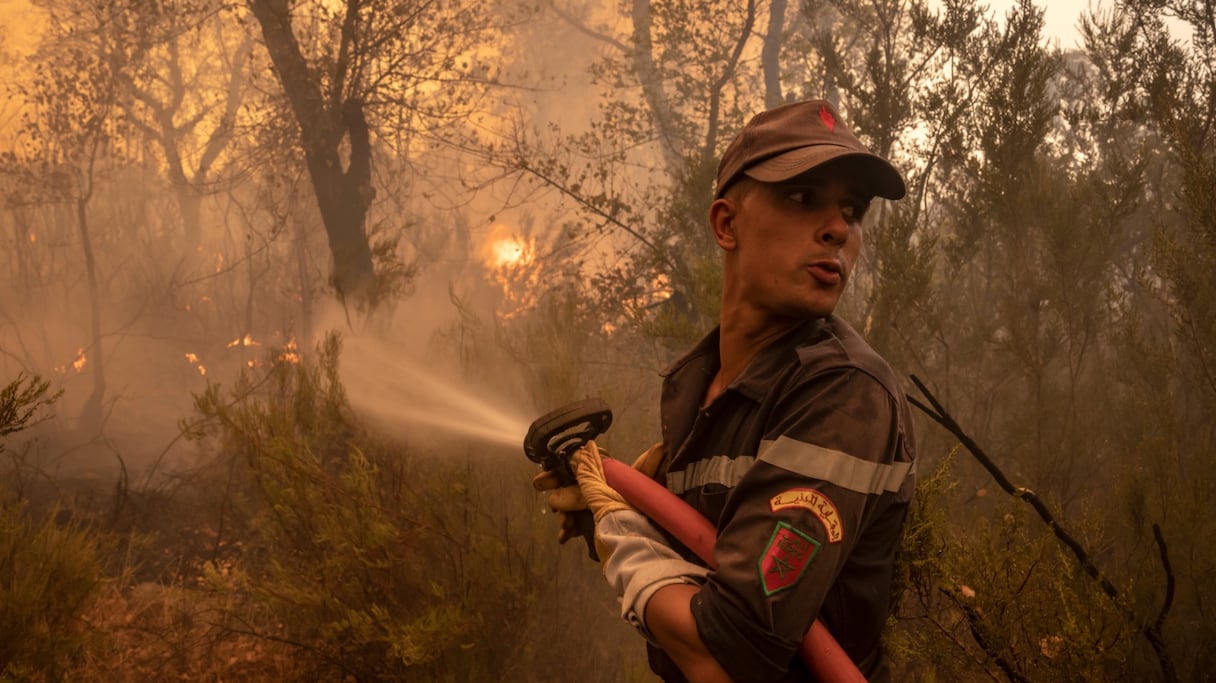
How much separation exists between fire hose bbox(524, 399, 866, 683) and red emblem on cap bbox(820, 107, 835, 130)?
883 millimetres

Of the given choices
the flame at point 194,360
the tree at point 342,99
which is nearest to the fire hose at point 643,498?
the tree at point 342,99

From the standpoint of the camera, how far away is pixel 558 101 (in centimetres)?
3659

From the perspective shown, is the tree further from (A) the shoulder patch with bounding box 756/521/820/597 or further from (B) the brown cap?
(A) the shoulder patch with bounding box 756/521/820/597

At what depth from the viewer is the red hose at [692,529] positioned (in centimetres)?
172

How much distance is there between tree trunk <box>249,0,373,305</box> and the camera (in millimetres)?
9617

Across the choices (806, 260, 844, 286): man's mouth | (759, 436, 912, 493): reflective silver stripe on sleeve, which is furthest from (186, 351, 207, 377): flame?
(759, 436, 912, 493): reflective silver stripe on sleeve

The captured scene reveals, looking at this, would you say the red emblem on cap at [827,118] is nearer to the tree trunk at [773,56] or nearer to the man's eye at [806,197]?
the man's eye at [806,197]

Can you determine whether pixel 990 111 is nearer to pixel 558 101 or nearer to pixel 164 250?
pixel 164 250

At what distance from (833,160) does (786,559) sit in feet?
2.67

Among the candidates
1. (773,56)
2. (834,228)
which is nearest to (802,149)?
(834,228)

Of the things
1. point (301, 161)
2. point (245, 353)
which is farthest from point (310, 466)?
point (245, 353)

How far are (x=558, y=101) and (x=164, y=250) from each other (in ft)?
66.4

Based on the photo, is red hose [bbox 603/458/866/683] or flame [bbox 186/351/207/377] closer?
red hose [bbox 603/458/866/683]

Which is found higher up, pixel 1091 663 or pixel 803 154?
pixel 803 154
